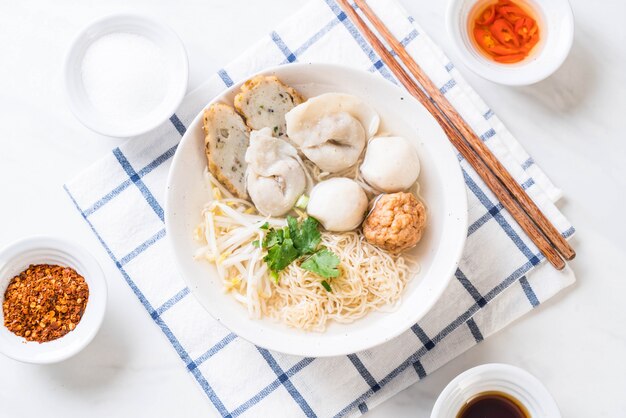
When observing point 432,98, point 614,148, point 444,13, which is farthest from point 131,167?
point 614,148

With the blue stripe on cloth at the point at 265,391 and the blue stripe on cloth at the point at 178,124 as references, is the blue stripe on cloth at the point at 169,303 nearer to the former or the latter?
the blue stripe on cloth at the point at 265,391

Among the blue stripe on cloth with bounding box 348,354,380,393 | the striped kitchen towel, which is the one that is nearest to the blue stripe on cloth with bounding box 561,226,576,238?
the striped kitchen towel

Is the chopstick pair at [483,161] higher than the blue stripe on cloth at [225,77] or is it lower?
lower

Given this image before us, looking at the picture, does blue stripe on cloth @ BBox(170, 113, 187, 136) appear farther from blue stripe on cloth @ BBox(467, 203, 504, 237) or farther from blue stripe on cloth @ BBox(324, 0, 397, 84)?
blue stripe on cloth @ BBox(467, 203, 504, 237)

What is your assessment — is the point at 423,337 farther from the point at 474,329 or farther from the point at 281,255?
the point at 281,255

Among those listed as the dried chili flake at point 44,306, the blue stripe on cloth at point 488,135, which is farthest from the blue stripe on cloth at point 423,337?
the dried chili flake at point 44,306

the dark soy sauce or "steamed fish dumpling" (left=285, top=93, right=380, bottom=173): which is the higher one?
"steamed fish dumpling" (left=285, top=93, right=380, bottom=173)
